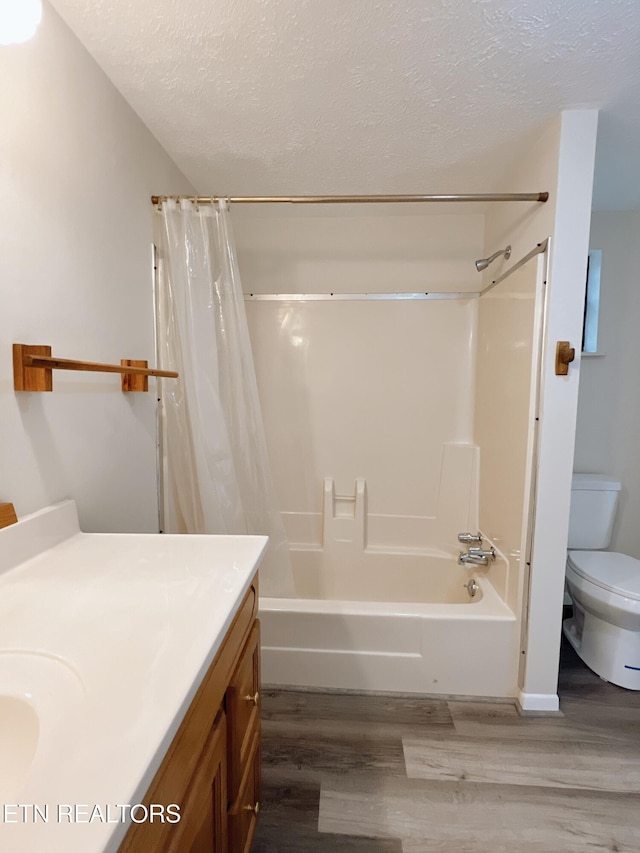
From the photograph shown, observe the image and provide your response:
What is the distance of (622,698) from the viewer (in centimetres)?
174

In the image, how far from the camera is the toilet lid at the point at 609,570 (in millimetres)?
1760

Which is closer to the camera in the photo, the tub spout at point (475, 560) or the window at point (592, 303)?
the tub spout at point (475, 560)

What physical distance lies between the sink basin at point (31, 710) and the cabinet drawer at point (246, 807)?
0.52 m

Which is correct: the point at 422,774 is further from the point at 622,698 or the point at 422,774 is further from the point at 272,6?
the point at 272,6

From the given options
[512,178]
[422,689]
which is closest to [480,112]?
[512,178]

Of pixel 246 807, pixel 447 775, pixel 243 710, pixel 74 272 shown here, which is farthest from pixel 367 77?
pixel 447 775

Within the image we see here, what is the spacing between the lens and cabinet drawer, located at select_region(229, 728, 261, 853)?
0.88 meters

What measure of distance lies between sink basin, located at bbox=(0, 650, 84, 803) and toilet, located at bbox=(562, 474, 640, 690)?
6.44 ft

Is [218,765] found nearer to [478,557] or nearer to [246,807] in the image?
[246,807]

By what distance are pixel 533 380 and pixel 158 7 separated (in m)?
1.55

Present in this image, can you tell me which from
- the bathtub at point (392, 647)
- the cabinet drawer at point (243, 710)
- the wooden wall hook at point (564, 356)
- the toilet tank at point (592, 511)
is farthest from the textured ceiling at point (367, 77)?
the bathtub at point (392, 647)

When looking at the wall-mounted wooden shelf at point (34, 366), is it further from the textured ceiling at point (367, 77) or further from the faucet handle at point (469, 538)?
the faucet handle at point (469, 538)

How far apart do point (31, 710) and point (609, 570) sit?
2.14 metres

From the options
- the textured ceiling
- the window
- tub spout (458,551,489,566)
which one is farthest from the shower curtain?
the window
